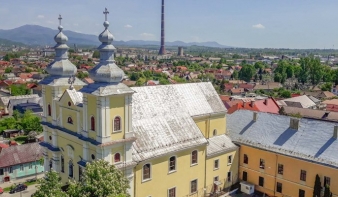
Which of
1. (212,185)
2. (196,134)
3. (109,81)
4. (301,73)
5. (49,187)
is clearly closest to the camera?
(49,187)

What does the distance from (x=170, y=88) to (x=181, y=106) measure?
6.32 ft

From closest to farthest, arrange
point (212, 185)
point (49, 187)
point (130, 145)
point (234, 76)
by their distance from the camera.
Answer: point (49, 187), point (130, 145), point (212, 185), point (234, 76)

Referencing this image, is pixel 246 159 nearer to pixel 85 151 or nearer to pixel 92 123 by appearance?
pixel 85 151

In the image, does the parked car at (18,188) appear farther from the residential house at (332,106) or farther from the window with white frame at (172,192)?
the residential house at (332,106)

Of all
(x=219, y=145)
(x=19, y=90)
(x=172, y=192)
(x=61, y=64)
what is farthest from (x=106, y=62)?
(x=19, y=90)

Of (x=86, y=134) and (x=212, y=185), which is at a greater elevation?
(x=86, y=134)

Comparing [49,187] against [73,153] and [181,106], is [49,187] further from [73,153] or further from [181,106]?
[181,106]

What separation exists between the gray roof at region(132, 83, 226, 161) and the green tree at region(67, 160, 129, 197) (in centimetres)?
457

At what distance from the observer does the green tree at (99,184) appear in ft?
66.5

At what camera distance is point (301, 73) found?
409 ft

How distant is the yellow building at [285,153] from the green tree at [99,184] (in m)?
15.5

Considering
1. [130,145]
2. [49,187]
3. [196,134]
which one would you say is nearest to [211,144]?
[196,134]

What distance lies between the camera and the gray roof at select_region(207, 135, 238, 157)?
3179cm

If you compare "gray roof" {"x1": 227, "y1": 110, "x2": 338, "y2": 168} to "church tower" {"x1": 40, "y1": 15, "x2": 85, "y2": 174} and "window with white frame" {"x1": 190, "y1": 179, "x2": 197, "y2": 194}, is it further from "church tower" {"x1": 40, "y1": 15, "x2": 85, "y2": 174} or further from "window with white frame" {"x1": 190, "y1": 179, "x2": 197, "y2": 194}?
"church tower" {"x1": 40, "y1": 15, "x2": 85, "y2": 174}
